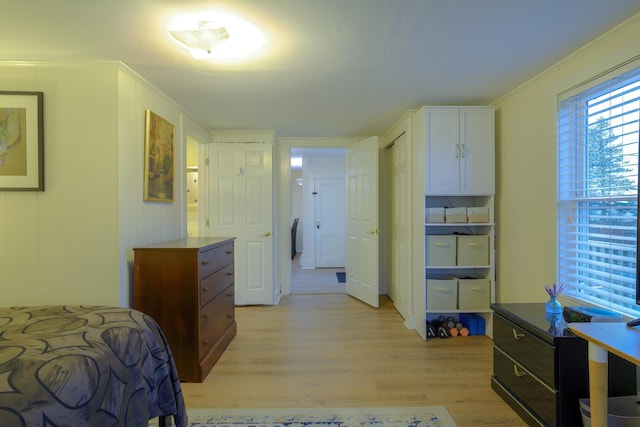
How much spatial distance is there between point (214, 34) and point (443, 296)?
2736 millimetres

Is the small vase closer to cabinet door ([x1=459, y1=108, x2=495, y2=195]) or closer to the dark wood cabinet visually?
the dark wood cabinet

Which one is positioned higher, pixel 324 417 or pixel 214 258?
pixel 214 258

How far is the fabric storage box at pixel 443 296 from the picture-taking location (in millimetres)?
2842

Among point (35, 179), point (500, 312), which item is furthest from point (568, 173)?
point (35, 179)

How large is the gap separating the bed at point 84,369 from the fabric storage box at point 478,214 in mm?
2604

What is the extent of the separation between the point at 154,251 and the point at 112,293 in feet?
1.27

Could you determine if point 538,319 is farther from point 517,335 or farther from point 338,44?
point 338,44

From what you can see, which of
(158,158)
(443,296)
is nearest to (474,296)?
(443,296)

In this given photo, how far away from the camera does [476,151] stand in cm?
278

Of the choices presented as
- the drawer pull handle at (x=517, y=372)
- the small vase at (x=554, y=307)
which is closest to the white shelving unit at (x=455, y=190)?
the drawer pull handle at (x=517, y=372)

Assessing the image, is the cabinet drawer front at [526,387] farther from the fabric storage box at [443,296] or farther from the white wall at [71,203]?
the white wall at [71,203]

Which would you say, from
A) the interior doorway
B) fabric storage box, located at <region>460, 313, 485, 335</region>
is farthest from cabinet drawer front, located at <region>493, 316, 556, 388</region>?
the interior doorway

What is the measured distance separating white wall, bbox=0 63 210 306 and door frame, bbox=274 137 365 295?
7.38ft

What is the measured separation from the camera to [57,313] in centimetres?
134
